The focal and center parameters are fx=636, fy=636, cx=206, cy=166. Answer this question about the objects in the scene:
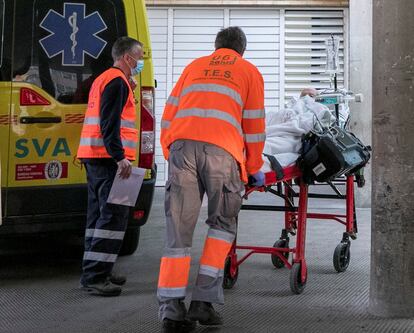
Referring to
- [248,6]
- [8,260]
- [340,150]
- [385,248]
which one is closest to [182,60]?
[248,6]

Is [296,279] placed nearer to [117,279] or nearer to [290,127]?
[290,127]

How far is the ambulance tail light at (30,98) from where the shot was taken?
15.7 ft

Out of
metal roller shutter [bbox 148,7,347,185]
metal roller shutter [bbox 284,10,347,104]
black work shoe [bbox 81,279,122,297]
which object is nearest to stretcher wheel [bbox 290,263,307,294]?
black work shoe [bbox 81,279,122,297]

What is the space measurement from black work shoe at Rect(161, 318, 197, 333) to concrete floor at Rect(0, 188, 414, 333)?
0.15 metres

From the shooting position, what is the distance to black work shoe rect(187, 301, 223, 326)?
150 inches

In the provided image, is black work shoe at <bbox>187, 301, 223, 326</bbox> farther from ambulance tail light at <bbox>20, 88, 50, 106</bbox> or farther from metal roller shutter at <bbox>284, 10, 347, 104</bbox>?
metal roller shutter at <bbox>284, 10, 347, 104</bbox>

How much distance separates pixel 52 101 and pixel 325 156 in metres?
2.10

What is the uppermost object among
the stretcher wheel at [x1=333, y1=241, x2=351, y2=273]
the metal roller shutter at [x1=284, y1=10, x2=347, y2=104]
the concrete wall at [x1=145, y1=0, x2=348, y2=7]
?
the concrete wall at [x1=145, y1=0, x2=348, y2=7]

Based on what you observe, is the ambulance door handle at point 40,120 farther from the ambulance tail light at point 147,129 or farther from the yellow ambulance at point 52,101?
the ambulance tail light at point 147,129

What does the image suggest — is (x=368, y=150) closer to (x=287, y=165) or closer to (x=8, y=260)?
(x=287, y=165)

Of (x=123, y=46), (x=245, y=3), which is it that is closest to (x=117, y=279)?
(x=123, y=46)

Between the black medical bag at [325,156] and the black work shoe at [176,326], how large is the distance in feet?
5.15

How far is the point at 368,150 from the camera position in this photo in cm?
542

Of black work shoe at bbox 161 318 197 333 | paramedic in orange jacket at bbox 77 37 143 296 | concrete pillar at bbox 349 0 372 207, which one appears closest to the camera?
black work shoe at bbox 161 318 197 333
